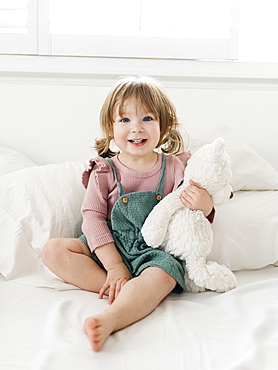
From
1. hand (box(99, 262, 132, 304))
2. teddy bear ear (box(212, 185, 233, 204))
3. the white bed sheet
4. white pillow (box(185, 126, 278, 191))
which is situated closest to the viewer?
the white bed sheet

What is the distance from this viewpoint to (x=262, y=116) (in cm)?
199

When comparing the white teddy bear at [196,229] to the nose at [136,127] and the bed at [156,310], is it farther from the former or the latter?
the nose at [136,127]

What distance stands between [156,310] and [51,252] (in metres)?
0.31

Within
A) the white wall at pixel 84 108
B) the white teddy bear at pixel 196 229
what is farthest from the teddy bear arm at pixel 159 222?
the white wall at pixel 84 108

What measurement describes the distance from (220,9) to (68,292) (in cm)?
123

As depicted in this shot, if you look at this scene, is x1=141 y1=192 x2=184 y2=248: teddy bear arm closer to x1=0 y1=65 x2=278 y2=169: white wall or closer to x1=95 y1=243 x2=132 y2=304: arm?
x1=95 y1=243 x2=132 y2=304: arm

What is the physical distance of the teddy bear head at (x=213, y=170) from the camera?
4.24 feet

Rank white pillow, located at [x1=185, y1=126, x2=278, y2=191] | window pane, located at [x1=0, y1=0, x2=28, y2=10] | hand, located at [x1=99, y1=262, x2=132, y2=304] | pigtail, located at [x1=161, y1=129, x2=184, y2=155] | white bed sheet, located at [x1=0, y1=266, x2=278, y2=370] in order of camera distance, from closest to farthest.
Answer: white bed sheet, located at [x1=0, y1=266, x2=278, y2=370]
hand, located at [x1=99, y1=262, x2=132, y2=304]
pigtail, located at [x1=161, y1=129, x2=184, y2=155]
white pillow, located at [x1=185, y1=126, x2=278, y2=191]
window pane, located at [x1=0, y1=0, x2=28, y2=10]

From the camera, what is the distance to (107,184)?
1.42 meters

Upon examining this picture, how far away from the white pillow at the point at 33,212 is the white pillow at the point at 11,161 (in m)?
0.11

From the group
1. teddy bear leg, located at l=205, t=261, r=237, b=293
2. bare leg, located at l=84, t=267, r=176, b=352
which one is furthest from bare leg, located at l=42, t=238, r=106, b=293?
teddy bear leg, located at l=205, t=261, r=237, b=293

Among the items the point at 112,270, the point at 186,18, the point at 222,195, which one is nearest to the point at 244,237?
the point at 222,195

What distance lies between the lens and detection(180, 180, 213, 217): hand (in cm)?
130

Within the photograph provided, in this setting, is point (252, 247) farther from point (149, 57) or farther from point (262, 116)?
point (149, 57)
